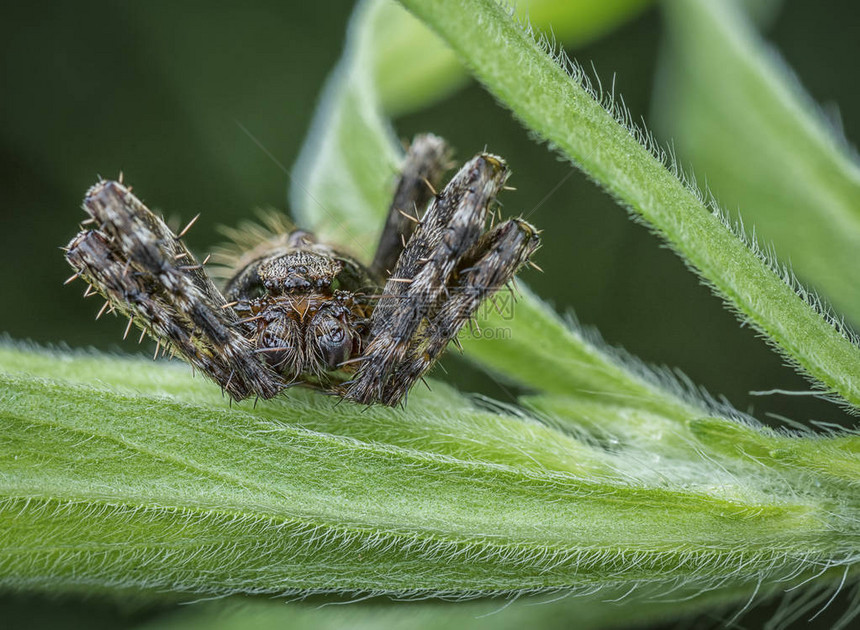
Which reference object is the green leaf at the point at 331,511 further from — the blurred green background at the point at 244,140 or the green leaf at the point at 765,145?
the blurred green background at the point at 244,140

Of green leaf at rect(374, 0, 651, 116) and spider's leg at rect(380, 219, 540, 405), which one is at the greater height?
green leaf at rect(374, 0, 651, 116)

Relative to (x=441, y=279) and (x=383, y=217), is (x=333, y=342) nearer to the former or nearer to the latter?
(x=441, y=279)

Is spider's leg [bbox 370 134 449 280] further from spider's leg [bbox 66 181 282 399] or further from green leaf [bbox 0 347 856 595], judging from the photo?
green leaf [bbox 0 347 856 595]

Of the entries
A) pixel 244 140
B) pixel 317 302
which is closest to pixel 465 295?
pixel 317 302

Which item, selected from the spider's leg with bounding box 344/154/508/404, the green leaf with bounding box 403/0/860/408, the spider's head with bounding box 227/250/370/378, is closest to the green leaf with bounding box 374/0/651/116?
the spider's head with bounding box 227/250/370/378

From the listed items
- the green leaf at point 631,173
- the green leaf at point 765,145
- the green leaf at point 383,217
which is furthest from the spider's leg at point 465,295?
the green leaf at point 765,145

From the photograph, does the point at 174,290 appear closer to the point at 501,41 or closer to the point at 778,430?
the point at 501,41
